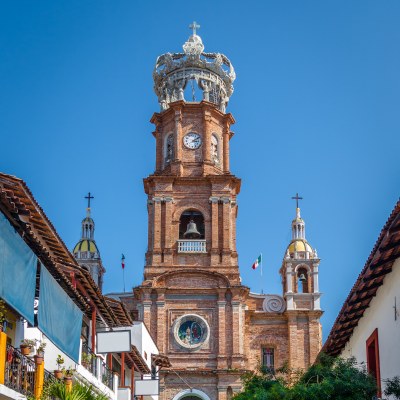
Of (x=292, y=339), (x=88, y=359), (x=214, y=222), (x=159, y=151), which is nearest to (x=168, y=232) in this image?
(x=214, y=222)

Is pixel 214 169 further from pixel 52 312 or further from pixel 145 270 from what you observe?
pixel 52 312

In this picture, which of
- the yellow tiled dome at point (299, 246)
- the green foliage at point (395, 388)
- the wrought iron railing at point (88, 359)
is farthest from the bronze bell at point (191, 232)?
the green foliage at point (395, 388)

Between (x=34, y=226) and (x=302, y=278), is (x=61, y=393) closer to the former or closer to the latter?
(x=34, y=226)

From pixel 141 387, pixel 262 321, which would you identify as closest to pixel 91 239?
pixel 262 321

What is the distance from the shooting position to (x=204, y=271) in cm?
5841

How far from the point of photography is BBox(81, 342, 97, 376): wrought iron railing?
30.3 metres

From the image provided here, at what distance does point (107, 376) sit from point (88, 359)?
12.9ft

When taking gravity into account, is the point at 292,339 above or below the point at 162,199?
below

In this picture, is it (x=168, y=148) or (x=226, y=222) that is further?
(x=168, y=148)

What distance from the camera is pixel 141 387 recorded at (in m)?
38.7

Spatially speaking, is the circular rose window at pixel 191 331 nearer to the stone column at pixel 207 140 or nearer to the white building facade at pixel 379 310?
the stone column at pixel 207 140

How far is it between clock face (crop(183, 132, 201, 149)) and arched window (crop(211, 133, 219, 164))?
Result: 1.14 meters

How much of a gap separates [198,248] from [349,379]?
3783cm

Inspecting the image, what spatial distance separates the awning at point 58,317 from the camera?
23.8 m
